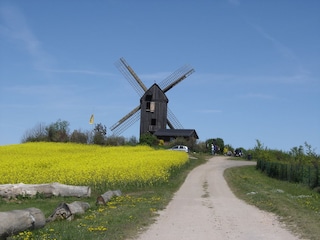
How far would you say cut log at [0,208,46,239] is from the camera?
11.7 m

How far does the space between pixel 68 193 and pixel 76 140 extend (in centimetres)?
5584

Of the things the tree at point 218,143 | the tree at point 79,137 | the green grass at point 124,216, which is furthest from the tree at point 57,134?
the green grass at point 124,216

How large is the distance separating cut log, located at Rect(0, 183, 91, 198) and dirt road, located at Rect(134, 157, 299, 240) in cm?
462

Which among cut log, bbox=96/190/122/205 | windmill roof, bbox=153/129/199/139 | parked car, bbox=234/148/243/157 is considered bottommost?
cut log, bbox=96/190/122/205

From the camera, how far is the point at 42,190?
23828 mm

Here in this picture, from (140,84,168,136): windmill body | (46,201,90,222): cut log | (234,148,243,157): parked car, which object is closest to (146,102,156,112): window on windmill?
(140,84,168,136): windmill body

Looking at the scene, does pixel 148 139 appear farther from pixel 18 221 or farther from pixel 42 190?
pixel 18 221

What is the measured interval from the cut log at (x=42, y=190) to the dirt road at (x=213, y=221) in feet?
15.1

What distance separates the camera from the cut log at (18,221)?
11.7 metres

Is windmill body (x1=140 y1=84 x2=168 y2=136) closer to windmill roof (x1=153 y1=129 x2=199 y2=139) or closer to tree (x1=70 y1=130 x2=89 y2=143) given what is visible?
windmill roof (x1=153 y1=129 x2=199 y2=139)

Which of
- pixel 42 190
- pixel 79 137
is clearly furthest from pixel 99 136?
pixel 42 190

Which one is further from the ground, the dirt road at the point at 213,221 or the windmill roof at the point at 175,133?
the windmill roof at the point at 175,133

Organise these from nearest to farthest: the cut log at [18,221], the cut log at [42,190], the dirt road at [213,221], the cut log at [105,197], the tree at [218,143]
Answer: the cut log at [18,221] < the dirt road at [213,221] < the cut log at [105,197] < the cut log at [42,190] < the tree at [218,143]

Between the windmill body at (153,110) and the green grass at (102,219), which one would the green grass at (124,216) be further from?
the windmill body at (153,110)
